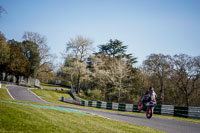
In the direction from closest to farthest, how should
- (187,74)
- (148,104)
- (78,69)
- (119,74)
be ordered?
(148,104), (187,74), (119,74), (78,69)

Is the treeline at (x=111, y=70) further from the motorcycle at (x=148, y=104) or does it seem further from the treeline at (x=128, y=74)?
the motorcycle at (x=148, y=104)

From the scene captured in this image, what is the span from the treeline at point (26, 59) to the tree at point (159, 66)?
32.1 metres

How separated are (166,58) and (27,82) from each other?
43.8 meters

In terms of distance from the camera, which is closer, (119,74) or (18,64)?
(119,74)

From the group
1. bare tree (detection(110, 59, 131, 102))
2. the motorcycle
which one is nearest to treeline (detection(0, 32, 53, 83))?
bare tree (detection(110, 59, 131, 102))

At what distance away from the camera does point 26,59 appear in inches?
2323

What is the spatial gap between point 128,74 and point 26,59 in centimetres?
3177

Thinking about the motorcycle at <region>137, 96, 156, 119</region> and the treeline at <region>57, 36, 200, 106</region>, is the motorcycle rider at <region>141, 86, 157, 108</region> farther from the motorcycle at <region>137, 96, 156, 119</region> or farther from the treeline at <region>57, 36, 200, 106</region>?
the treeline at <region>57, 36, 200, 106</region>

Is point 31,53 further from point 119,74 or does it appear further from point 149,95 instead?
point 149,95

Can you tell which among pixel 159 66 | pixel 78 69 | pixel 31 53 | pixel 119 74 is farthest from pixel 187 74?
pixel 31 53

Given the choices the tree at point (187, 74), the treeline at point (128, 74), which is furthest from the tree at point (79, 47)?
the tree at point (187, 74)

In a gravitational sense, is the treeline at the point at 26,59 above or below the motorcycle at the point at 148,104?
above

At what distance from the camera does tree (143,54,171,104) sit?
39737 mm

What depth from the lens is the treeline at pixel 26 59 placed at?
56.8m
